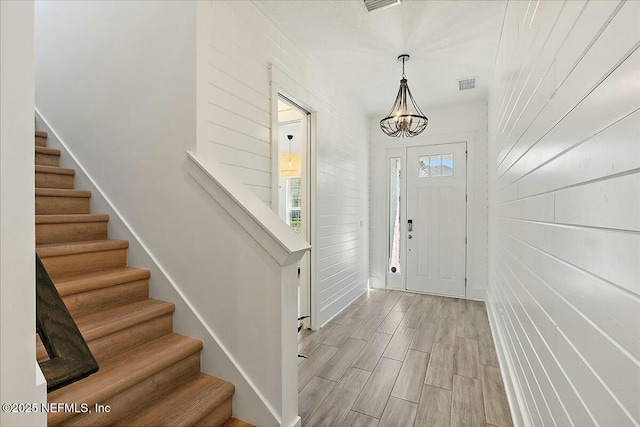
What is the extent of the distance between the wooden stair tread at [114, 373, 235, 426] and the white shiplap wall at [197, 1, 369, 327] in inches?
50.6

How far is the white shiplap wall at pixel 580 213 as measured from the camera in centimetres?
58

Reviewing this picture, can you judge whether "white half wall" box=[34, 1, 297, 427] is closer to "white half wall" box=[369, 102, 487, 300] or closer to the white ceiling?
the white ceiling

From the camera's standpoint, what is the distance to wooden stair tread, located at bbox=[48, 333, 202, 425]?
1167 millimetres

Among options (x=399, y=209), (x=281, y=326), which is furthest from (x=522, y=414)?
(x=399, y=209)

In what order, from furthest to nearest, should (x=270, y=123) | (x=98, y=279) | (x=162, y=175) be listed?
(x=270, y=123)
(x=162, y=175)
(x=98, y=279)

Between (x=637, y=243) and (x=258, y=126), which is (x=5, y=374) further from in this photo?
(x=258, y=126)

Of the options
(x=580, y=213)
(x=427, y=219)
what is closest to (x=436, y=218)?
(x=427, y=219)

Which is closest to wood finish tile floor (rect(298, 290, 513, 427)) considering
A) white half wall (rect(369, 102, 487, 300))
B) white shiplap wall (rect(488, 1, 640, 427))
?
white shiplap wall (rect(488, 1, 640, 427))

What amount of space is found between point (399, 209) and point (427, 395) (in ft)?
9.98

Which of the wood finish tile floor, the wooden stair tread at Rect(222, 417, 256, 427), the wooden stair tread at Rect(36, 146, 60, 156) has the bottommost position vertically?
the wood finish tile floor

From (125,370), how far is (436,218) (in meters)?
4.15

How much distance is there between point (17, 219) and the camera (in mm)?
617

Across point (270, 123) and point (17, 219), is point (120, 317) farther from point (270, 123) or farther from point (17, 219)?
point (270, 123)

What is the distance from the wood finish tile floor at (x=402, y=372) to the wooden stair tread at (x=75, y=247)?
1.59m
